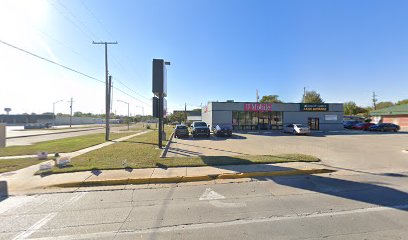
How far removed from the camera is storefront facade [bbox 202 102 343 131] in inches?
1254

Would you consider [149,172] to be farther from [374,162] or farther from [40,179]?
[374,162]

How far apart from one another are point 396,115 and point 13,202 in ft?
183

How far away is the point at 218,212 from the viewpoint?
15.5ft

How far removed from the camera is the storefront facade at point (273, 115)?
31844mm

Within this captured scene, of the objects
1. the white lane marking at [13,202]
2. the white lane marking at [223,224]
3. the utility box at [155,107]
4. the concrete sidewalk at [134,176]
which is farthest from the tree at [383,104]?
the white lane marking at [13,202]

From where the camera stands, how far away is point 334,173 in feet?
26.8

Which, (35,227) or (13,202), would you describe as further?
(13,202)

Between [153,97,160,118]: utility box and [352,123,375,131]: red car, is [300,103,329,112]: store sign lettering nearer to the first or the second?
[352,123,375,131]: red car

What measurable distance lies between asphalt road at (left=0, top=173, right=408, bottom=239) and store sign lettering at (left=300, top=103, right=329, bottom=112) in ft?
94.2

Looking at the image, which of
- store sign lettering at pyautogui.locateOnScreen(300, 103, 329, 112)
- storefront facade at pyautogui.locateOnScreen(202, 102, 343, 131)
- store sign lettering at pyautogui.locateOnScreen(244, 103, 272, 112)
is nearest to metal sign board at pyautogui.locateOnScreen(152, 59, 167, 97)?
storefront facade at pyautogui.locateOnScreen(202, 102, 343, 131)

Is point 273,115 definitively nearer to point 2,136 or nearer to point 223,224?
point 2,136

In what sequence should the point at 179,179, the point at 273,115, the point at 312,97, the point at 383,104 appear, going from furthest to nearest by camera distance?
the point at 383,104 < the point at 312,97 < the point at 273,115 < the point at 179,179

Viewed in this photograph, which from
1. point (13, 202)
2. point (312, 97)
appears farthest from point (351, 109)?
point (13, 202)

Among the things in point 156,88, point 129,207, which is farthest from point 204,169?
point 156,88
